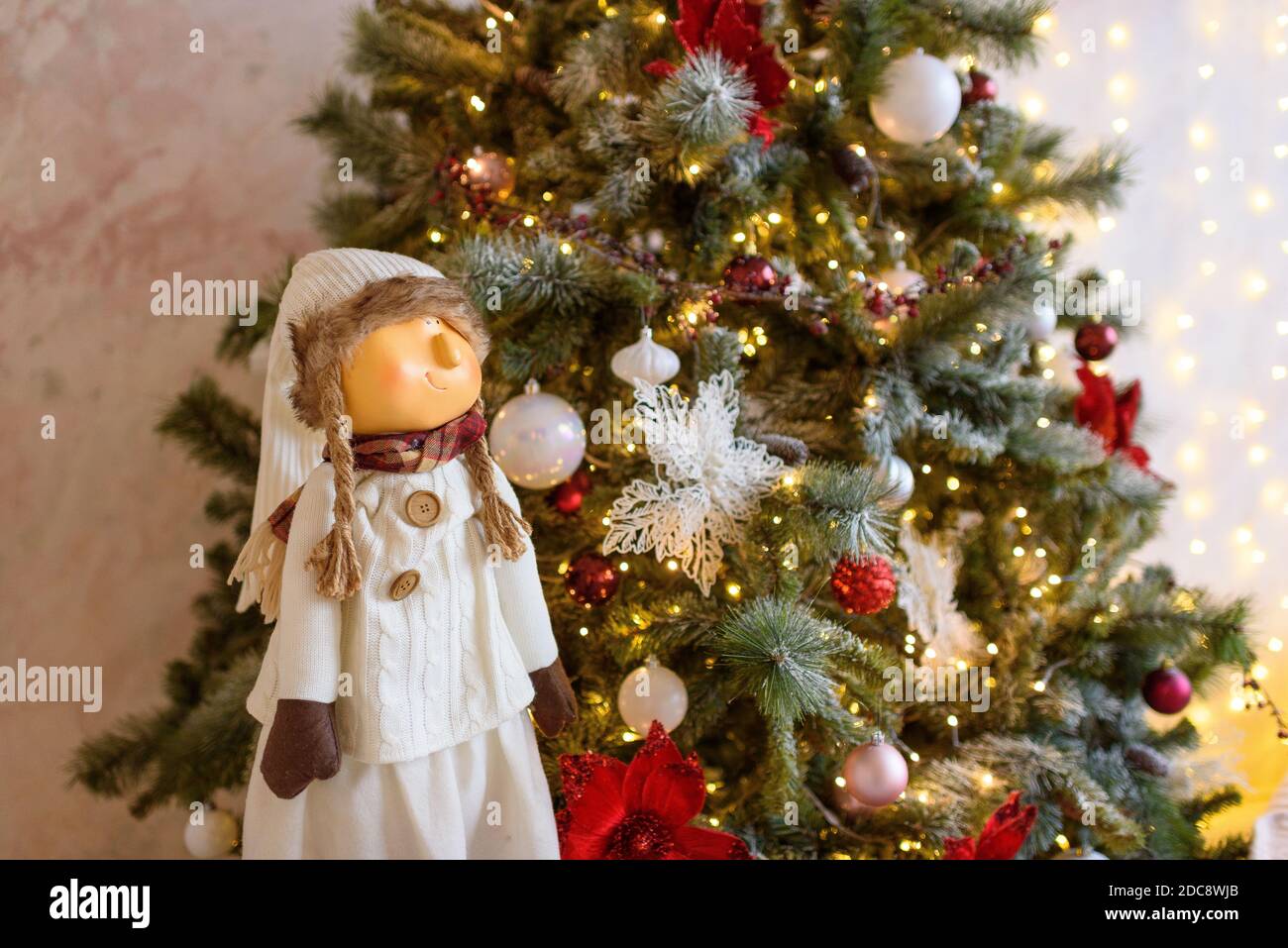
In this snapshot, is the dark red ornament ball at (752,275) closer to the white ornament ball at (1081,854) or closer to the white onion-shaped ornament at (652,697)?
the white onion-shaped ornament at (652,697)

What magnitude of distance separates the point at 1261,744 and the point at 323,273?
189cm

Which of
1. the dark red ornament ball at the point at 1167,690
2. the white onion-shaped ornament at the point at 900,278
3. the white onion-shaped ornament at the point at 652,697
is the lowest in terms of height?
the dark red ornament ball at the point at 1167,690

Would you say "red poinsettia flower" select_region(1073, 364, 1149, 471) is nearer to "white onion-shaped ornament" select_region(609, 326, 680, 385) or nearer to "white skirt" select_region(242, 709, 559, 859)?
"white onion-shaped ornament" select_region(609, 326, 680, 385)

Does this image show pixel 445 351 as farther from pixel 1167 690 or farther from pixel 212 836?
pixel 1167 690

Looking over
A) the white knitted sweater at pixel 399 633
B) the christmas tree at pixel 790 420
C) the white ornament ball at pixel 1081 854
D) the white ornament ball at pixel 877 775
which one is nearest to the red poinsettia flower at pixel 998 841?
the christmas tree at pixel 790 420

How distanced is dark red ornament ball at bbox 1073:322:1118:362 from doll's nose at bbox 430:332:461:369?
110cm

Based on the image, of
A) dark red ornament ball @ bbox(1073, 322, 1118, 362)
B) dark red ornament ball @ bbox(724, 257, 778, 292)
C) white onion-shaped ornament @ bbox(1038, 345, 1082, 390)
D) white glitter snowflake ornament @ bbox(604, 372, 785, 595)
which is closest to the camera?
white glitter snowflake ornament @ bbox(604, 372, 785, 595)

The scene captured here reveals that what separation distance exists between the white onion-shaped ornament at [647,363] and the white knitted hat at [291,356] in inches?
9.4

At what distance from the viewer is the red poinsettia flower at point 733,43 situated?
45.4 inches

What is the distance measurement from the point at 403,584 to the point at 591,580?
289 millimetres

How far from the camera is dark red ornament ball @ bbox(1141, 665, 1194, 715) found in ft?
4.70

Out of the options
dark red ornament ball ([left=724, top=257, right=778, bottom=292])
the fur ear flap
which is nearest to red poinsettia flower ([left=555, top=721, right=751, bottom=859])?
the fur ear flap
